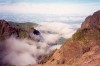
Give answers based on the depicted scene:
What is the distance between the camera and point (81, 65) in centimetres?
19738

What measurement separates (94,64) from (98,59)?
36.8ft

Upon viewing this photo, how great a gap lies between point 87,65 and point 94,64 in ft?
19.3

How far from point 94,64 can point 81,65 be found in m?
13.1

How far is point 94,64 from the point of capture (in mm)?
186500

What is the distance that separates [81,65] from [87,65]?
7.40 metres

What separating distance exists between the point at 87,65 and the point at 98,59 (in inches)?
418

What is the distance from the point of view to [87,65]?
190750mm
